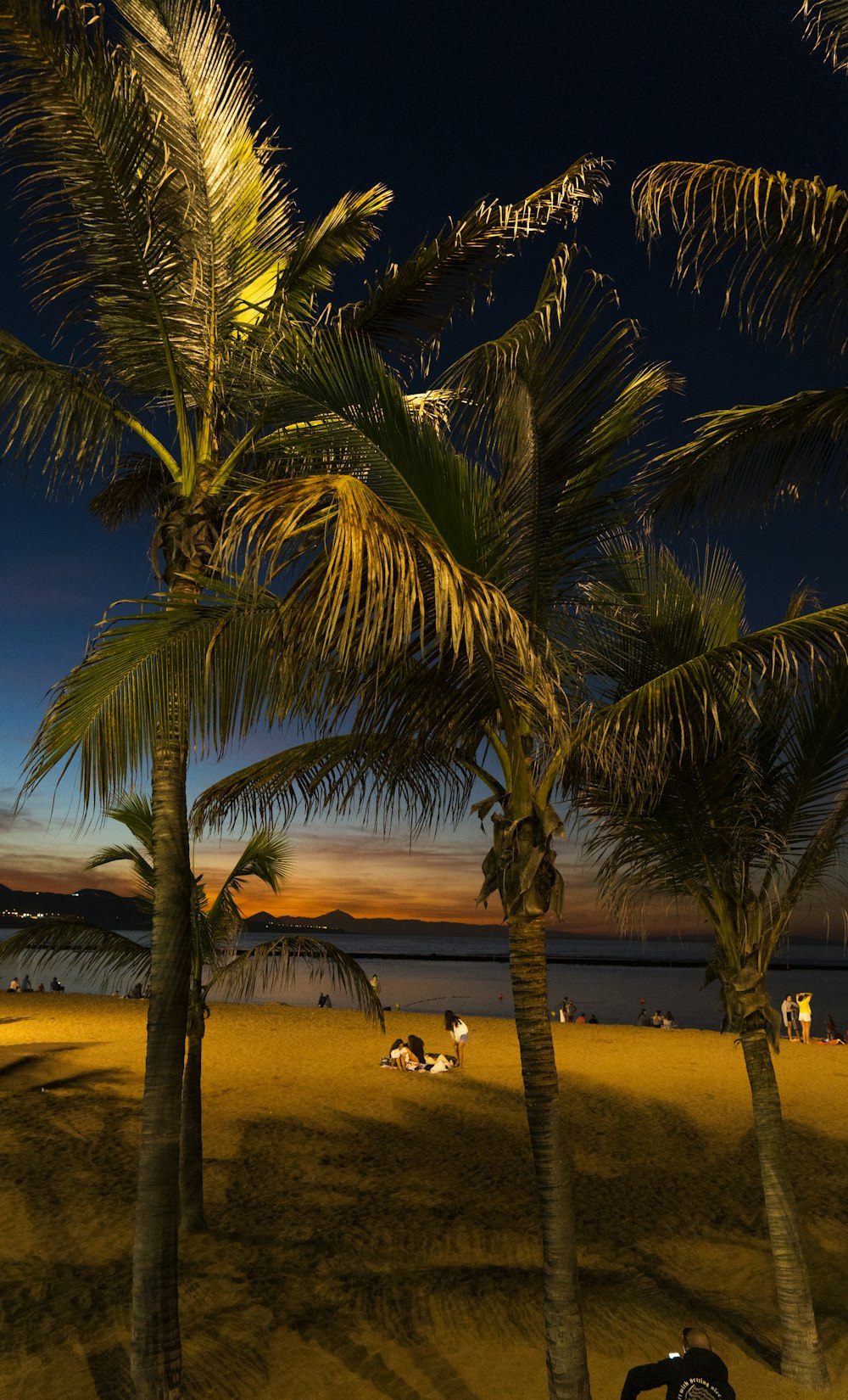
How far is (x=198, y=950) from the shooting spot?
27.6ft

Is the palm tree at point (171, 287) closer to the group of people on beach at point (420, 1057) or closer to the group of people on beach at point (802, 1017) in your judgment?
the group of people on beach at point (420, 1057)

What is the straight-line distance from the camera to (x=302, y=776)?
5.71 meters

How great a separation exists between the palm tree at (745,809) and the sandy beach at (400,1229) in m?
1.18

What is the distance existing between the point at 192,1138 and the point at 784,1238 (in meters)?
5.13

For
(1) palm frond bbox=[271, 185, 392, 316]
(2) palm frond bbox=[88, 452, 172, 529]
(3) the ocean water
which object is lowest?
(3) the ocean water

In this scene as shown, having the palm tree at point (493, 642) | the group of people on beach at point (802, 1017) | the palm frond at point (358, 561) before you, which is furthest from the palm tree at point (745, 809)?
the group of people on beach at point (802, 1017)

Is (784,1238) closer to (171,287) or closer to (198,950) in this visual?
(198,950)

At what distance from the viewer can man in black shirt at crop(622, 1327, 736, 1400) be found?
12.5 feet

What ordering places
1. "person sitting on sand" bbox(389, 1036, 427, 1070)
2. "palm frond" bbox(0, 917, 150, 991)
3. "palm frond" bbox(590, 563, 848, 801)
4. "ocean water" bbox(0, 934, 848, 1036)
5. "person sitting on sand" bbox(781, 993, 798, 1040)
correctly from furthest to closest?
"ocean water" bbox(0, 934, 848, 1036) → "person sitting on sand" bbox(781, 993, 798, 1040) → "person sitting on sand" bbox(389, 1036, 427, 1070) → "palm frond" bbox(0, 917, 150, 991) → "palm frond" bbox(590, 563, 848, 801)

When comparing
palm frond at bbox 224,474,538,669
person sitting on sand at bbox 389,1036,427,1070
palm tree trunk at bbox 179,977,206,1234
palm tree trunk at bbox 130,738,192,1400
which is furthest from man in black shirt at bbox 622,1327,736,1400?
person sitting on sand at bbox 389,1036,427,1070

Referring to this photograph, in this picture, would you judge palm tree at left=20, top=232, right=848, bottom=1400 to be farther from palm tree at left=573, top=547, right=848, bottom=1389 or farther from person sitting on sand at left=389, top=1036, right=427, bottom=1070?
person sitting on sand at left=389, top=1036, right=427, bottom=1070

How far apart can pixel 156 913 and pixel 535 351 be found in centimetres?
376

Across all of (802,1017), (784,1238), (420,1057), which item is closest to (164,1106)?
(784,1238)

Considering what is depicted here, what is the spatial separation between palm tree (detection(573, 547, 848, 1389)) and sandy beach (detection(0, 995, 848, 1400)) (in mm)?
1176
